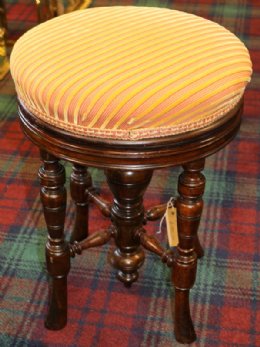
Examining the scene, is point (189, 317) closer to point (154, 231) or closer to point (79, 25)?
point (154, 231)

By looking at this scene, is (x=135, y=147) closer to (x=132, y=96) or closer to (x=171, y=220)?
(x=132, y=96)

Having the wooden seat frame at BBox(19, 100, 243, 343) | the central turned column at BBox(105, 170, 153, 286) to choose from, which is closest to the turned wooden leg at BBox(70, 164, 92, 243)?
the wooden seat frame at BBox(19, 100, 243, 343)

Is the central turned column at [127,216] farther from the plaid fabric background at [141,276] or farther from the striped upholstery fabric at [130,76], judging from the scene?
the striped upholstery fabric at [130,76]

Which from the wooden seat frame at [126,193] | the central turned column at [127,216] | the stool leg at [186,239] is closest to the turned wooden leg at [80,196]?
the wooden seat frame at [126,193]

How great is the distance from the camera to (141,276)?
1.40 meters

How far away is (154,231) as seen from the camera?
1.53 m

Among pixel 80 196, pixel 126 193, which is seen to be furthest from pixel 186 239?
pixel 80 196

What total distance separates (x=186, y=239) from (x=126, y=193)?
0.49 ft

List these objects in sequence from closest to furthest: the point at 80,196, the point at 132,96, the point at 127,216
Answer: the point at 132,96, the point at 127,216, the point at 80,196

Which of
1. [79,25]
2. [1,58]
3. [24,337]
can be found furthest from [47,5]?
[24,337]

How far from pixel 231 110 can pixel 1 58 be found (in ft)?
5.26

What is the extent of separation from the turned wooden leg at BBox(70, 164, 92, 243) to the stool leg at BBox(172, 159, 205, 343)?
32cm

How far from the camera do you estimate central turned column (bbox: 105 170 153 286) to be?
3.59ft

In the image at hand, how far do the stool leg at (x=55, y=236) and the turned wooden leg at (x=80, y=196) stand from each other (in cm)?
21
